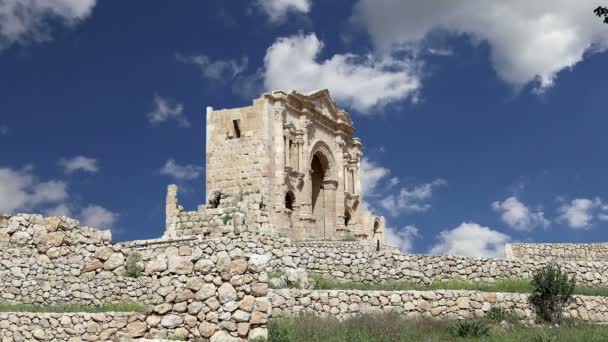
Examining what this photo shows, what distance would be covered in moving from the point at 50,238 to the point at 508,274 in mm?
12822

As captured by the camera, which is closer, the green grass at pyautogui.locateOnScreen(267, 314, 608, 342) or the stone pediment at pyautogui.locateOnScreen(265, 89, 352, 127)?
the green grass at pyautogui.locateOnScreen(267, 314, 608, 342)

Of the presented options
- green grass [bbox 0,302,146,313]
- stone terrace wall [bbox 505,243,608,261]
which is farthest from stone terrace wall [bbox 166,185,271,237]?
stone terrace wall [bbox 505,243,608,261]

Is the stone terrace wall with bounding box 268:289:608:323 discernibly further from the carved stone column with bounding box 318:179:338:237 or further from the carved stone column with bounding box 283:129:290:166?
the carved stone column with bounding box 318:179:338:237

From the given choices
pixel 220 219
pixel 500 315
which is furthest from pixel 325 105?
pixel 500 315

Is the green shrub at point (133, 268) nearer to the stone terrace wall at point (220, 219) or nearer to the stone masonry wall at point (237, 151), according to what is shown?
the stone terrace wall at point (220, 219)

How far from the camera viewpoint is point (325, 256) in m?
19.5

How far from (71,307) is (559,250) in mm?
19729

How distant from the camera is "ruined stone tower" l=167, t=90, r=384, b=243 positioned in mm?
30391

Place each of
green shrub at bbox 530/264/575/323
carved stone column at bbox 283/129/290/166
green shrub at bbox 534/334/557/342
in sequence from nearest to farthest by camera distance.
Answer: green shrub at bbox 534/334/557/342, green shrub at bbox 530/264/575/323, carved stone column at bbox 283/129/290/166

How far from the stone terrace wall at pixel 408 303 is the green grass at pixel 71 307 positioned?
11.2 feet

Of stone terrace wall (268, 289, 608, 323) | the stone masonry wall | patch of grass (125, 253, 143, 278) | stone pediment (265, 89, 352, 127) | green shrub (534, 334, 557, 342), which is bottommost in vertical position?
green shrub (534, 334, 557, 342)

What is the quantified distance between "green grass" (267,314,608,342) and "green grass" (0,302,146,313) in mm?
4351

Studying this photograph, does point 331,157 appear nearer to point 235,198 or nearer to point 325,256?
point 235,198

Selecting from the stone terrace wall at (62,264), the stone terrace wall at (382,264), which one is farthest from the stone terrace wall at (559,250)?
the stone terrace wall at (62,264)
